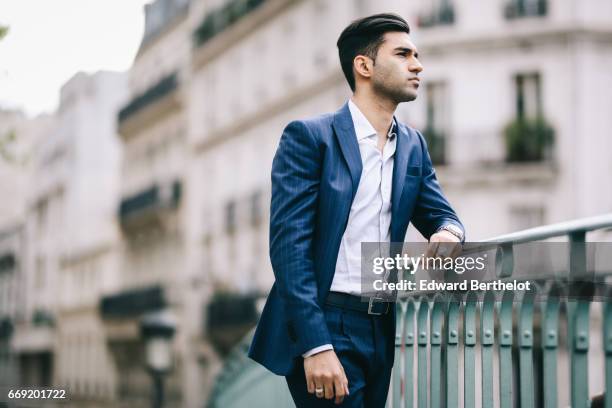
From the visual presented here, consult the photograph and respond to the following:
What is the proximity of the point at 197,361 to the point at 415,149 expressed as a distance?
122 feet

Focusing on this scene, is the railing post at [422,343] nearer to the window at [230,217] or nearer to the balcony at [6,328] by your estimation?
the window at [230,217]

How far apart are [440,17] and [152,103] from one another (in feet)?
64.6

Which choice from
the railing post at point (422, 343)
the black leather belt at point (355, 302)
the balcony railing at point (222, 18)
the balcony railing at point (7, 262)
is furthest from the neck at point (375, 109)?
the balcony railing at point (7, 262)

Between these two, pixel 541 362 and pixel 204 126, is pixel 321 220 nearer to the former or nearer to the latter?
pixel 541 362

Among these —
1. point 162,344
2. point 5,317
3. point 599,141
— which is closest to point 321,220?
point 162,344

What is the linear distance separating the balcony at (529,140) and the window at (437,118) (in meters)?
1.74

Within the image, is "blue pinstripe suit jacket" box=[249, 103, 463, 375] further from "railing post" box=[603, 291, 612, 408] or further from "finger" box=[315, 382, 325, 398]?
"railing post" box=[603, 291, 612, 408]

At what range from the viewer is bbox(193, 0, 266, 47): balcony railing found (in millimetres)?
38031

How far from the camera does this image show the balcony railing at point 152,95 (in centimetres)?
4566

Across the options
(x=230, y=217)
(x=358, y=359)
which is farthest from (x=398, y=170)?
(x=230, y=217)

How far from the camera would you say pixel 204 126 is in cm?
4225

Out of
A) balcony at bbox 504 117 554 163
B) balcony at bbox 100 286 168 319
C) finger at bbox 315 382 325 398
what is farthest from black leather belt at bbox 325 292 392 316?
balcony at bbox 100 286 168 319

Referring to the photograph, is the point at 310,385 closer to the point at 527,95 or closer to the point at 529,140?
the point at 529,140

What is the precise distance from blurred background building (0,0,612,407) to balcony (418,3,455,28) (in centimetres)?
6
